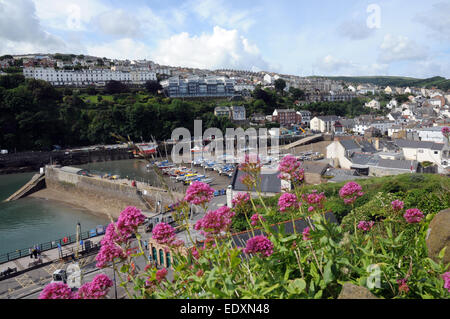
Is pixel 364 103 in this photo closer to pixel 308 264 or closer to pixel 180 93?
pixel 180 93

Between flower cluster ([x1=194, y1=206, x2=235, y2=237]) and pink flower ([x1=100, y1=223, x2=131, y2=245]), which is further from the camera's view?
flower cluster ([x1=194, y1=206, x2=235, y2=237])

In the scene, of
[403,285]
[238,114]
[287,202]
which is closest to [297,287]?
[403,285]

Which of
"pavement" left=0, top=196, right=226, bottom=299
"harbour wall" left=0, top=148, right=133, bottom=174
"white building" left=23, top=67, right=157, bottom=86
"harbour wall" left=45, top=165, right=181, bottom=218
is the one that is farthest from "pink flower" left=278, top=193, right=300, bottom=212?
"white building" left=23, top=67, right=157, bottom=86

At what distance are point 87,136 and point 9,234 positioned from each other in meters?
28.6

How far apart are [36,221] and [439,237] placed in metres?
21.8

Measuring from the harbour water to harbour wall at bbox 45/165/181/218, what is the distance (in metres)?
1.52

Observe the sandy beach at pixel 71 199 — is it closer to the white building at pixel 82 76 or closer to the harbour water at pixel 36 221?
the harbour water at pixel 36 221

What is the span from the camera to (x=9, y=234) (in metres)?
17.9

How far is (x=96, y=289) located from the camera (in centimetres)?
182

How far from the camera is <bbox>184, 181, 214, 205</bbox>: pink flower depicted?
8.41 feet

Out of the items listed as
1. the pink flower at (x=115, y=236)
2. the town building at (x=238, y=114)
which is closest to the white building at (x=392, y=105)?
the town building at (x=238, y=114)

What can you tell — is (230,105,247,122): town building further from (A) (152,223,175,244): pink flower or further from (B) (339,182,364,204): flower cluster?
(A) (152,223,175,244): pink flower

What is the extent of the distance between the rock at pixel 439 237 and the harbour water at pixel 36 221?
17.9 metres
